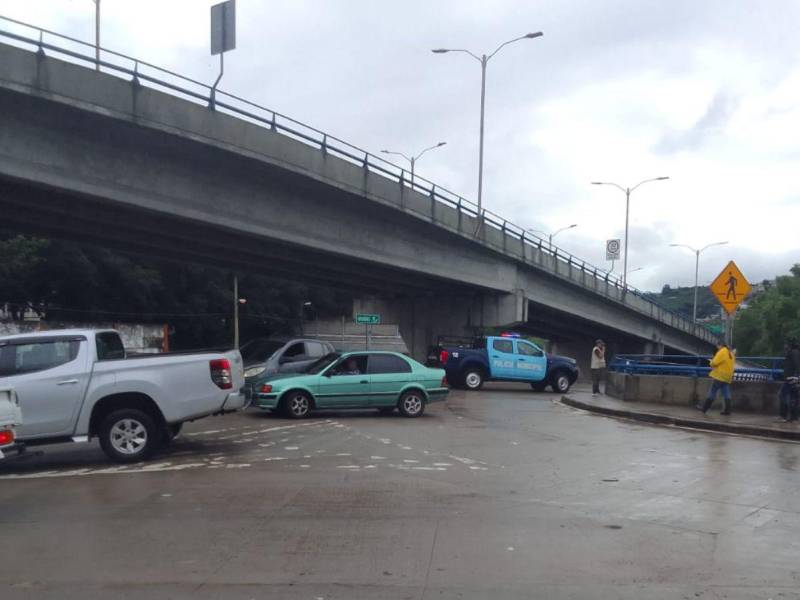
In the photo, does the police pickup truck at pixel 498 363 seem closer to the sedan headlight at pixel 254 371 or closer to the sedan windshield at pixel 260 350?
the sedan windshield at pixel 260 350

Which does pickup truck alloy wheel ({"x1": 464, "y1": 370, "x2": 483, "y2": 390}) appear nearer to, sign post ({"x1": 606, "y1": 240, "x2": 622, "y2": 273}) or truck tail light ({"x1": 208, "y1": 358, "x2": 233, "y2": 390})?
truck tail light ({"x1": 208, "y1": 358, "x2": 233, "y2": 390})

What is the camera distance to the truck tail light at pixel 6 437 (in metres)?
8.11

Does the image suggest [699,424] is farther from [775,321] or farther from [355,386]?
[775,321]

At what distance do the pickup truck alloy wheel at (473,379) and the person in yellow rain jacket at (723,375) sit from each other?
11079 millimetres

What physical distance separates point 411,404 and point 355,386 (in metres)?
1.37

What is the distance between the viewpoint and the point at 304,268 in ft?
107

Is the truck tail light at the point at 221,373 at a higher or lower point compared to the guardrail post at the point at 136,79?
lower

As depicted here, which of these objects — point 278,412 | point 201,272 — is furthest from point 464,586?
point 201,272

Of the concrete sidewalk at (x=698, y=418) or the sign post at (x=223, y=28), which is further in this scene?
the sign post at (x=223, y=28)

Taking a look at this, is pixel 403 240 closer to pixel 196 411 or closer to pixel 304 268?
pixel 304 268

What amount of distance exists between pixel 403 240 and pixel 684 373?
12579 mm

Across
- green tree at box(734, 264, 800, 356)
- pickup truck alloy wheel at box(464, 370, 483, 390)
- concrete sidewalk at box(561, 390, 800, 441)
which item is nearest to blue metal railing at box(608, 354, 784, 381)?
concrete sidewalk at box(561, 390, 800, 441)

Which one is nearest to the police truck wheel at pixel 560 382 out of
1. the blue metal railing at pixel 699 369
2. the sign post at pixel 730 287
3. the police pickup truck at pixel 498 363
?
the police pickup truck at pixel 498 363

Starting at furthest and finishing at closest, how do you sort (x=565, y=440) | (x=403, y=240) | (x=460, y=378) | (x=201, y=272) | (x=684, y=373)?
1. (x=201, y=272)
2. (x=403, y=240)
3. (x=460, y=378)
4. (x=684, y=373)
5. (x=565, y=440)
